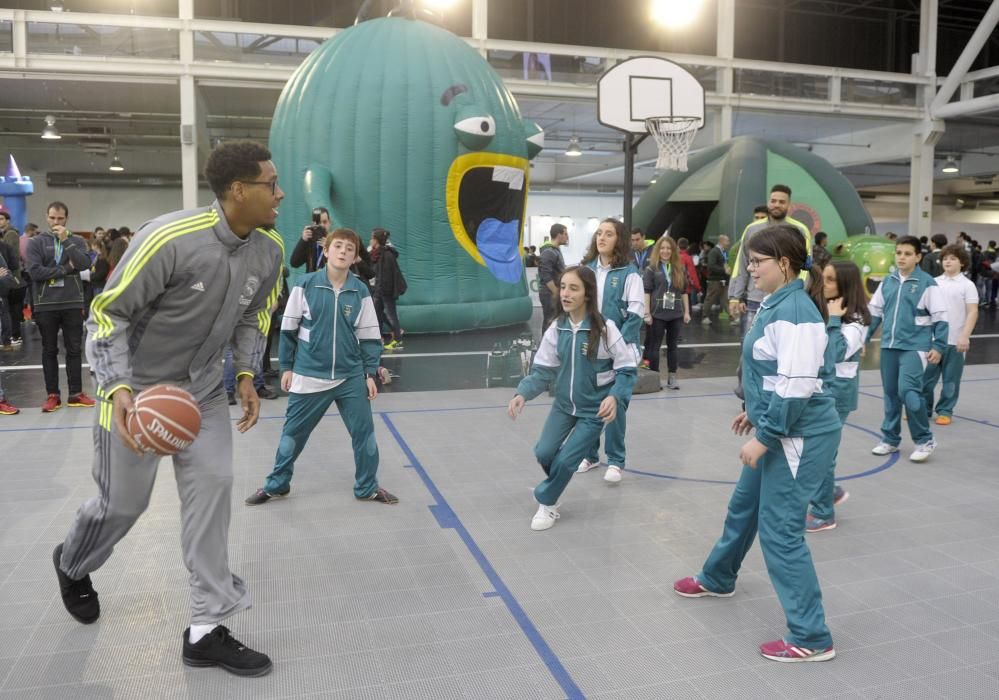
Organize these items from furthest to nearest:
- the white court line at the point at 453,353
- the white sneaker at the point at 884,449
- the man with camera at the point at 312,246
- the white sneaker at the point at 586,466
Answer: the white court line at the point at 453,353 < the man with camera at the point at 312,246 < the white sneaker at the point at 884,449 < the white sneaker at the point at 586,466

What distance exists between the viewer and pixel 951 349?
696 centimetres

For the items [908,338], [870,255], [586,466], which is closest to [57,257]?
[586,466]

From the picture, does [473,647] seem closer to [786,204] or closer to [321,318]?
[321,318]

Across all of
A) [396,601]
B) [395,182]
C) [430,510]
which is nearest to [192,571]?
[396,601]

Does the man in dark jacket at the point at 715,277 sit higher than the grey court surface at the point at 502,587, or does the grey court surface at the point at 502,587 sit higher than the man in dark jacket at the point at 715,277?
the man in dark jacket at the point at 715,277

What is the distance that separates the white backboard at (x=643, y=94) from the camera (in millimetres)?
10602

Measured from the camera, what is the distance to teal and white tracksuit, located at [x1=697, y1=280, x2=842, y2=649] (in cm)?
301

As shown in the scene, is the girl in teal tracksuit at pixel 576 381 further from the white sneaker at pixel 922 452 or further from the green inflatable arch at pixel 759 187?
the green inflatable arch at pixel 759 187

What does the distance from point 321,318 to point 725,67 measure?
20414 mm

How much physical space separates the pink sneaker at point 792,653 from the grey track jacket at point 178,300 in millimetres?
2295

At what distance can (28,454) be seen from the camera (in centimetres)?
593

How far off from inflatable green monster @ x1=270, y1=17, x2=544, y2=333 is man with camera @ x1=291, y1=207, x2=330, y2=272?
402 cm

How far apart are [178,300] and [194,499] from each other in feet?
2.27

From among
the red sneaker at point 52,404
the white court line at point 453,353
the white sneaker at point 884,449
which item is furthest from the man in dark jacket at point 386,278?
the white sneaker at point 884,449
